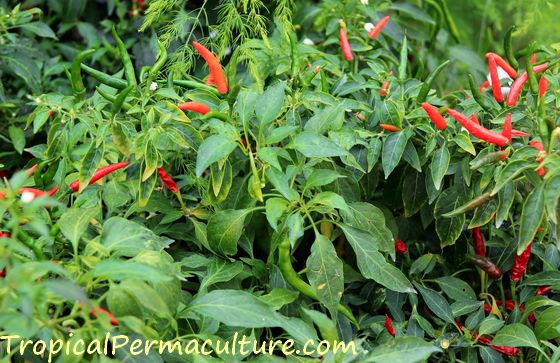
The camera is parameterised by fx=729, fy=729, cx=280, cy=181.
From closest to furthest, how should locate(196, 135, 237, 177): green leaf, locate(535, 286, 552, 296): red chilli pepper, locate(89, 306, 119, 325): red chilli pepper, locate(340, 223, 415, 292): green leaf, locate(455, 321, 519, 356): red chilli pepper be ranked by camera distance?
1. locate(89, 306, 119, 325): red chilli pepper
2. locate(196, 135, 237, 177): green leaf
3. locate(340, 223, 415, 292): green leaf
4. locate(455, 321, 519, 356): red chilli pepper
5. locate(535, 286, 552, 296): red chilli pepper

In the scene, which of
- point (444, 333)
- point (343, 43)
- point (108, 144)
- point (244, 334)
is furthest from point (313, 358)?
point (343, 43)

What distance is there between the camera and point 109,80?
1471 millimetres

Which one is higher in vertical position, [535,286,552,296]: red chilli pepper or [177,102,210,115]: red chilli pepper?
[177,102,210,115]: red chilli pepper

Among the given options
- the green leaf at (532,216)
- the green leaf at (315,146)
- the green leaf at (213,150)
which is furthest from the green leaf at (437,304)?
the green leaf at (213,150)

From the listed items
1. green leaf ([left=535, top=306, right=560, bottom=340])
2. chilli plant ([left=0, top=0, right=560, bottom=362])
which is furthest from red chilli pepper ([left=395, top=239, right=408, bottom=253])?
green leaf ([left=535, top=306, right=560, bottom=340])

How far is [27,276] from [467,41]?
2.65m

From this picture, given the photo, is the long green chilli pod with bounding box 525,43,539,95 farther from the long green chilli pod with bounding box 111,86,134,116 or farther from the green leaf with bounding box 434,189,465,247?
the long green chilli pod with bounding box 111,86,134,116

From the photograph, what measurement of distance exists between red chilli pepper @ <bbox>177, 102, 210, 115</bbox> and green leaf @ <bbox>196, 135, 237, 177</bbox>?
0.15 metres

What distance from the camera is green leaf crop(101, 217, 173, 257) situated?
1223 mm

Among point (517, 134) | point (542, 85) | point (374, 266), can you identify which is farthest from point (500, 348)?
point (542, 85)

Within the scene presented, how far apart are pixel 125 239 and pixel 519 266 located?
2.89ft

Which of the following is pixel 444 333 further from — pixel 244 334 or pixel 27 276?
pixel 27 276

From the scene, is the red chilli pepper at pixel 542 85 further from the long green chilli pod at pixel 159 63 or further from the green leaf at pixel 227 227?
the long green chilli pod at pixel 159 63

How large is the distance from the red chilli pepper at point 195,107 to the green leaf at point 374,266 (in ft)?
1.26
